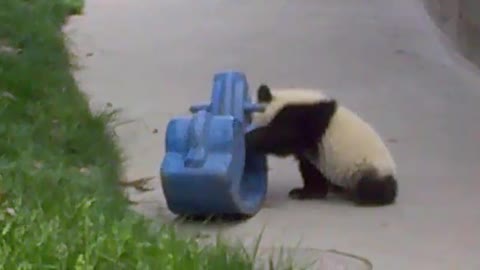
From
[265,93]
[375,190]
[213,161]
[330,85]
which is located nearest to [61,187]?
[213,161]

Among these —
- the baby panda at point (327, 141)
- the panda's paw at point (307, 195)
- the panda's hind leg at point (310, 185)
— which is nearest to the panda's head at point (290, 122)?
the baby panda at point (327, 141)

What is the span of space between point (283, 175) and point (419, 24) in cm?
499

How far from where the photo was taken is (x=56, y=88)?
8078 mm

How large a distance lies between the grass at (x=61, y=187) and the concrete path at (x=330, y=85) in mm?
354

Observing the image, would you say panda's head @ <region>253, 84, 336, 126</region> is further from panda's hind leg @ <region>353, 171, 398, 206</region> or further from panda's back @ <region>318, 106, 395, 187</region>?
panda's hind leg @ <region>353, 171, 398, 206</region>

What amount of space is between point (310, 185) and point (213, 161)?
31.4 inches

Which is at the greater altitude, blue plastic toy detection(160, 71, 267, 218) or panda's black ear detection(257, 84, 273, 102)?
panda's black ear detection(257, 84, 273, 102)

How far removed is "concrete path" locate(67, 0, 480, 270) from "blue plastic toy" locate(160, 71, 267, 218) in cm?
15

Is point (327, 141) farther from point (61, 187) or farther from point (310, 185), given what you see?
point (61, 187)

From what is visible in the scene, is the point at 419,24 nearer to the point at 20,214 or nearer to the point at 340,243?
the point at 340,243

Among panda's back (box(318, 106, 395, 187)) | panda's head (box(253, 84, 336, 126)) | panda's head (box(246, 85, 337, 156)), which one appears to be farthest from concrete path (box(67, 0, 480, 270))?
panda's head (box(253, 84, 336, 126))

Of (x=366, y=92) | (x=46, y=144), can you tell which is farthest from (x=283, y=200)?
(x=366, y=92)

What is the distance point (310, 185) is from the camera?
651 cm

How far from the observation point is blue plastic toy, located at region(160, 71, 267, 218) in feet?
19.1
